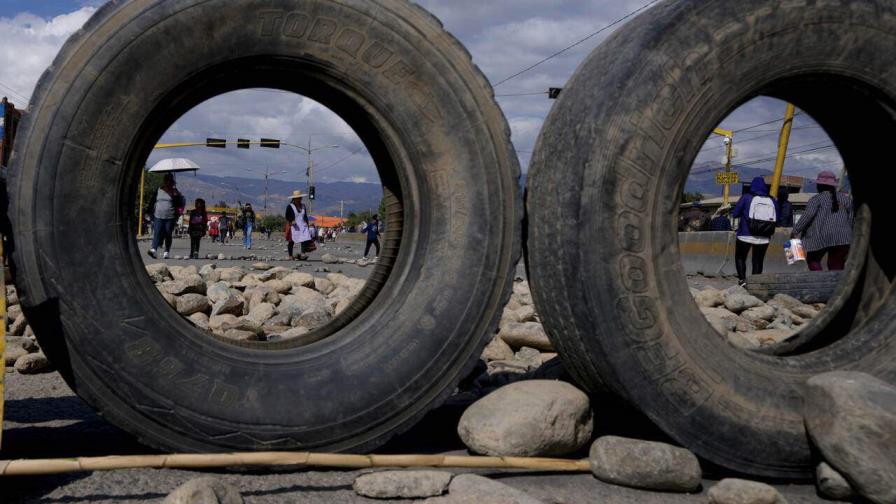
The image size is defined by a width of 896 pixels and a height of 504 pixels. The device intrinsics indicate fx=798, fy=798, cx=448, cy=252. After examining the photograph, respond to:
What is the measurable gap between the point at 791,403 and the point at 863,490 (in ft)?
1.55

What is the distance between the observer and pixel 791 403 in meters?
2.94

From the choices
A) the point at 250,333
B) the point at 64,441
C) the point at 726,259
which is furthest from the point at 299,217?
the point at 64,441

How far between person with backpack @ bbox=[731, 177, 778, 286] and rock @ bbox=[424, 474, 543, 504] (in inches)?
339

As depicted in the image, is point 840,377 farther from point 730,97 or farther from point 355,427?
point 355,427

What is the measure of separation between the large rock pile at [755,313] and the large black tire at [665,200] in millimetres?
2739

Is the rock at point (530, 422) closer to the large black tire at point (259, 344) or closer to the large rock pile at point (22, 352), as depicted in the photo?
the large black tire at point (259, 344)

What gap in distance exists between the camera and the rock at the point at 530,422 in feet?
9.00

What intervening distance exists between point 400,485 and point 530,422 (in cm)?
55

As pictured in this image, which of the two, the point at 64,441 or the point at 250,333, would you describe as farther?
the point at 250,333

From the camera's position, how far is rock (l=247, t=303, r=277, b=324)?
18.9ft

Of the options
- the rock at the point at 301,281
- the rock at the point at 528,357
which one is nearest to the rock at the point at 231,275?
the rock at the point at 301,281

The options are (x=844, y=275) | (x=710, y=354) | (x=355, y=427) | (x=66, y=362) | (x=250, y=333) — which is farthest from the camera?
(x=250, y=333)

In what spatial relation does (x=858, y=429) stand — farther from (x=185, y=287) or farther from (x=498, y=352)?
(x=185, y=287)

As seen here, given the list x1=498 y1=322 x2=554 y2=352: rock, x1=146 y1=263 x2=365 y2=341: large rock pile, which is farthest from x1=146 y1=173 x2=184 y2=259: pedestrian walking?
x1=498 y1=322 x2=554 y2=352: rock
